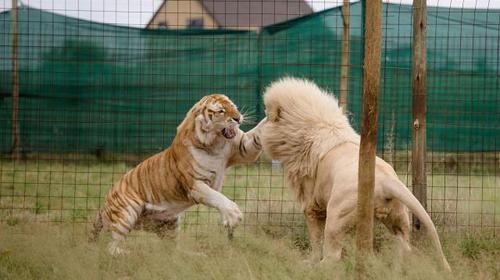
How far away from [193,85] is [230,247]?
7757mm

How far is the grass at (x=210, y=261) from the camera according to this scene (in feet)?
18.7

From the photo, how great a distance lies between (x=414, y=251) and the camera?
6398 millimetres

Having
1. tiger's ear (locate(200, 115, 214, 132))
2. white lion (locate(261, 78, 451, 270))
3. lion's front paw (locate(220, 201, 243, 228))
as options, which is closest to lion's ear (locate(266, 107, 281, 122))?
white lion (locate(261, 78, 451, 270))

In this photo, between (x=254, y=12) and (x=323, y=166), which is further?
(x=254, y=12)

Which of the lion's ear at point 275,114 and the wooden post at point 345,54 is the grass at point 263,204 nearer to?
the wooden post at point 345,54

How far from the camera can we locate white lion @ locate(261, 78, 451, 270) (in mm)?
6211

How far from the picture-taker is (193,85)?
14117 mm

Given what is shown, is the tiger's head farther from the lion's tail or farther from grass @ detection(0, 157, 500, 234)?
the lion's tail

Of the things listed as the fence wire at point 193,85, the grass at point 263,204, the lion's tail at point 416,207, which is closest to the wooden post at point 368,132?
the lion's tail at point 416,207

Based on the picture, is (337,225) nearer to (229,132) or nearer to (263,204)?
(229,132)

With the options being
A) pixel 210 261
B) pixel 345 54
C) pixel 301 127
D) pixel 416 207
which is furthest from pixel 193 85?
pixel 416 207

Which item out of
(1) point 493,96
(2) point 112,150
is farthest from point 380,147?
(2) point 112,150

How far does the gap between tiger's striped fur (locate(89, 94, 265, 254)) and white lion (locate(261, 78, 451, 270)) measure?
352 mm

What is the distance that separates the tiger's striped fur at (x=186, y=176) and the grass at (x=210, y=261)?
1.20ft
